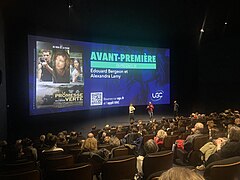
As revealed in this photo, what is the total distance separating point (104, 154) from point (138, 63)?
38.4ft

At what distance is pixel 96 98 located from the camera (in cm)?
1470

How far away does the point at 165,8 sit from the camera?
52.9 ft

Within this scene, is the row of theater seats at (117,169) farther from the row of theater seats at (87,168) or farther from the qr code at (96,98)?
the qr code at (96,98)

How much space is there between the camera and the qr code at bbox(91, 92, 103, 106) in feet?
47.6

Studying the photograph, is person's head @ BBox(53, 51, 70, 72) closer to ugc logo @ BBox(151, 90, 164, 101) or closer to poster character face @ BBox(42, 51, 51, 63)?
poster character face @ BBox(42, 51, 51, 63)

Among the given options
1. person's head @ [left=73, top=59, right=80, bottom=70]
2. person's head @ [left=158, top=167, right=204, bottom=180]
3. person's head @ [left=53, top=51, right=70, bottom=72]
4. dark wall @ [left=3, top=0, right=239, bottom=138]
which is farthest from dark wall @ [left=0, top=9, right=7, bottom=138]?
person's head @ [left=158, top=167, right=204, bottom=180]

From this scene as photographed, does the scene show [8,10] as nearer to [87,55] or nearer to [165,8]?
[87,55]

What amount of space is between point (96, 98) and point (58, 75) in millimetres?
2773

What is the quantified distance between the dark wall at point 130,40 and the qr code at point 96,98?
2.61 feet

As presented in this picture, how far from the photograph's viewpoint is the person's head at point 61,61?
41.4 feet

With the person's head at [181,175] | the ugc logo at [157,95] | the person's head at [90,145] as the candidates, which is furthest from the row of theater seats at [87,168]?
the ugc logo at [157,95]

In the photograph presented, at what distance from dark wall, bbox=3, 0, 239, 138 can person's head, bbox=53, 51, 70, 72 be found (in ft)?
2.75

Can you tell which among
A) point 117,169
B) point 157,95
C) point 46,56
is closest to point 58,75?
point 46,56

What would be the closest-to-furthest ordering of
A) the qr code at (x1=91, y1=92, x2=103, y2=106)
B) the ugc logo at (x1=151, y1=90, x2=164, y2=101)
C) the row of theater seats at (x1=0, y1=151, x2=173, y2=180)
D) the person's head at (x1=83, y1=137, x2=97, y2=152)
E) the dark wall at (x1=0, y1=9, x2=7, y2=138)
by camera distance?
the row of theater seats at (x1=0, y1=151, x2=173, y2=180), the person's head at (x1=83, y1=137, x2=97, y2=152), the dark wall at (x1=0, y1=9, x2=7, y2=138), the qr code at (x1=91, y1=92, x2=103, y2=106), the ugc logo at (x1=151, y1=90, x2=164, y2=101)
